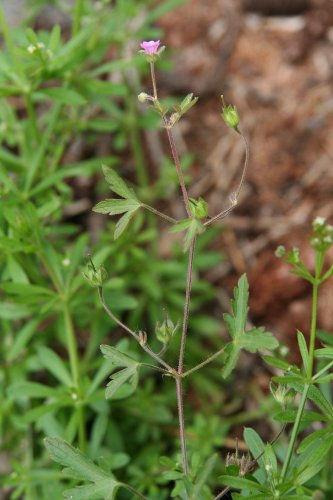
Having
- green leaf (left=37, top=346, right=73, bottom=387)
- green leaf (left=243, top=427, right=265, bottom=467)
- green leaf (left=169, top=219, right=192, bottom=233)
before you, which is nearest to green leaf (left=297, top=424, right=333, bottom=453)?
green leaf (left=243, top=427, right=265, bottom=467)

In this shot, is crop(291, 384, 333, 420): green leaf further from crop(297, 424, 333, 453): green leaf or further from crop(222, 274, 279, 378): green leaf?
crop(222, 274, 279, 378): green leaf

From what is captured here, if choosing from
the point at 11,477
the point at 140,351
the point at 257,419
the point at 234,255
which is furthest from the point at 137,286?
the point at 11,477

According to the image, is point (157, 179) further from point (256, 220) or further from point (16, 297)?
point (16, 297)

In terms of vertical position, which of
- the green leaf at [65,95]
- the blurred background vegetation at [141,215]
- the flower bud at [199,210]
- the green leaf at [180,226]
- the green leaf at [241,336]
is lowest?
the blurred background vegetation at [141,215]

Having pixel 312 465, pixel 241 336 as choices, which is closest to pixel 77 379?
pixel 241 336

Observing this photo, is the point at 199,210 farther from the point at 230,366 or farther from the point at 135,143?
the point at 135,143

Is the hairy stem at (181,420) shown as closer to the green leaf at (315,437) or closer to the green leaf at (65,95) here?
the green leaf at (315,437)

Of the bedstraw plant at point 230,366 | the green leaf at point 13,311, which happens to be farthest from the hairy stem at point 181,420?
the green leaf at point 13,311
